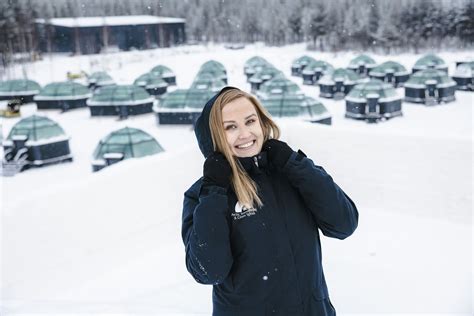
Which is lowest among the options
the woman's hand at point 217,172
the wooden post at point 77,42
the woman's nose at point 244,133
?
the woman's hand at point 217,172

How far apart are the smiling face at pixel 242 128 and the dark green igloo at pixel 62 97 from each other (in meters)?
25.4

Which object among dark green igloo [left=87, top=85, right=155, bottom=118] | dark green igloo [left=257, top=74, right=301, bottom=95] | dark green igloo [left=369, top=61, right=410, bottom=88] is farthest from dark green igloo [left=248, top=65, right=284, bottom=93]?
dark green igloo [left=87, top=85, right=155, bottom=118]

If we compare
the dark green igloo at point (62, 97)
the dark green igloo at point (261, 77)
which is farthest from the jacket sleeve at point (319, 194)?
the dark green igloo at point (261, 77)

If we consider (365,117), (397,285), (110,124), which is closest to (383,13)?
(365,117)

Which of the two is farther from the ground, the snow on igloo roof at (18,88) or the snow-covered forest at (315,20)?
the snow-covered forest at (315,20)

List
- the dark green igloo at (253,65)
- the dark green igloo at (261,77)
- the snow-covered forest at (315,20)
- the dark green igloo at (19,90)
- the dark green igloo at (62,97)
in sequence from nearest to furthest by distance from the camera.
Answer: the dark green igloo at (62,97) → the dark green igloo at (19,90) → the dark green igloo at (261,77) → the dark green igloo at (253,65) → the snow-covered forest at (315,20)

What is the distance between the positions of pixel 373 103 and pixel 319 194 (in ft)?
66.2

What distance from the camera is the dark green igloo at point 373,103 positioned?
2089 cm

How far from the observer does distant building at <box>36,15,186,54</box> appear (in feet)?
151

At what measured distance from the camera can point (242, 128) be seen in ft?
6.27

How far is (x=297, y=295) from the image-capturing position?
189 centimetres

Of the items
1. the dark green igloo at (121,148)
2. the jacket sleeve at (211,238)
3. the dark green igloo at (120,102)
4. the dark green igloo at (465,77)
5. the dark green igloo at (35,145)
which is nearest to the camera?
the jacket sleeve at (211,238)

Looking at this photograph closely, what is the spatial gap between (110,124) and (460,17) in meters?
32.9

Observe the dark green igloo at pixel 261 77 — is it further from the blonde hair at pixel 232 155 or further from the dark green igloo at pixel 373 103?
the blonde hair at pixel 232 155
